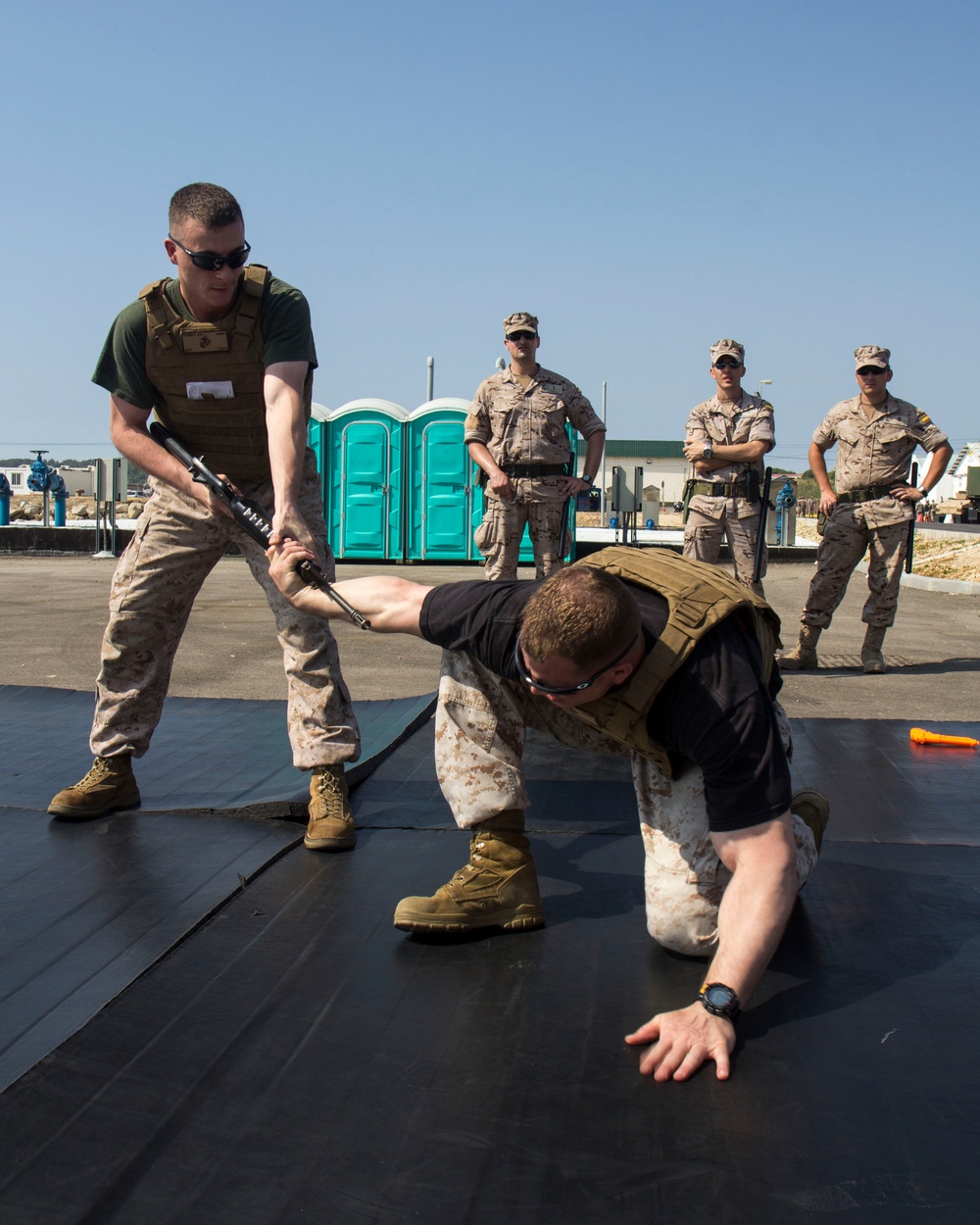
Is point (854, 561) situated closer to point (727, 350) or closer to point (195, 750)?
point (727, 350)

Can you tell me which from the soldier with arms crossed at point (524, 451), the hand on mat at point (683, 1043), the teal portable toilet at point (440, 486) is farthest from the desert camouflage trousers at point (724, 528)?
the teal portable toilet at point (440, 486)

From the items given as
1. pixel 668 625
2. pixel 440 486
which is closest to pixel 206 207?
pixel 668 625

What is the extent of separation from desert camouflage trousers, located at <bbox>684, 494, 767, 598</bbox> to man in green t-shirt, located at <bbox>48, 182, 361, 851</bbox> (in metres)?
3.41

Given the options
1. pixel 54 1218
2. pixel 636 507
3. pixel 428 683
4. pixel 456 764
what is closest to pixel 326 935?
pixel 456 764

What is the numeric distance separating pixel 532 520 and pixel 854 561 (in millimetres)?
1772

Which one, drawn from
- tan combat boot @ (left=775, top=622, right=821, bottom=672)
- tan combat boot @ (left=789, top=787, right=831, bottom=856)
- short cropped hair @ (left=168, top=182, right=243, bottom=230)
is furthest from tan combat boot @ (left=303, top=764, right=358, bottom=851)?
tan combat boot @ (left=775, top=622, right=821, bottom=672)

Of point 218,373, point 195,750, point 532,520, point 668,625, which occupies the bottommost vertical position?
point 195,750

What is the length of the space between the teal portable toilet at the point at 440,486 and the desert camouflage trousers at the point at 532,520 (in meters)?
8.08

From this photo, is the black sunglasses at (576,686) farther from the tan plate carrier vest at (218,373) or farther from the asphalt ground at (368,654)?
the asphalt ground at (368,654)

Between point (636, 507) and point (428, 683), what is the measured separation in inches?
316

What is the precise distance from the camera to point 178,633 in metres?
2.90

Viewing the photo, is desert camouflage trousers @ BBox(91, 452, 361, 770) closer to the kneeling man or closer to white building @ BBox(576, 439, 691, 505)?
the kneeling man

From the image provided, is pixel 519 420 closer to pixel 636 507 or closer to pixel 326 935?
pixel 326 935

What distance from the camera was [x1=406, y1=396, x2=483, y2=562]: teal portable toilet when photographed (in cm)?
1361
